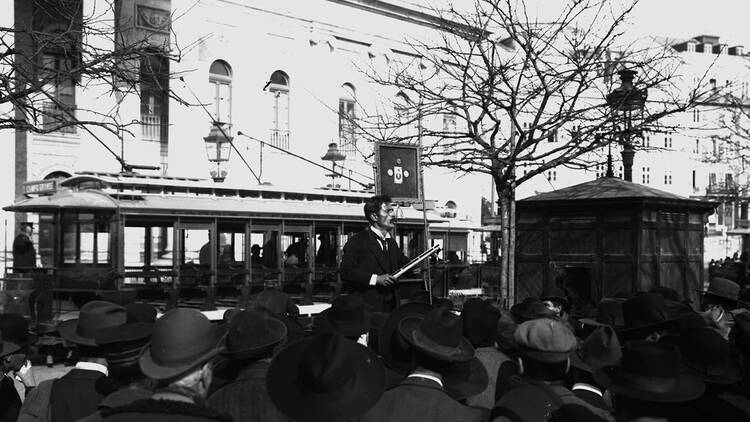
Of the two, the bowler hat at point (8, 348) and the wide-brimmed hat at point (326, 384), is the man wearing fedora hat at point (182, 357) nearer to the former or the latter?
the wide-brimmed hat at point (326, 384)

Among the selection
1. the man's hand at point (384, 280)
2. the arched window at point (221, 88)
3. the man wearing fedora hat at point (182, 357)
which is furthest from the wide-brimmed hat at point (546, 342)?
the arched window at point (221, 88)

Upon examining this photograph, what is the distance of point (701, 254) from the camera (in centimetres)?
1403

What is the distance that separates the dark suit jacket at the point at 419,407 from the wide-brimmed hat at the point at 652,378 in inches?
26.3

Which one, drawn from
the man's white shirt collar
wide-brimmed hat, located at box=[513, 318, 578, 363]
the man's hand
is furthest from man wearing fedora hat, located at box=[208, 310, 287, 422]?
the man's hand

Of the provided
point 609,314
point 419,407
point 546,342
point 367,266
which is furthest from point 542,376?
point 367,266

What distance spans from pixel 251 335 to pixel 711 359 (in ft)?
8.18

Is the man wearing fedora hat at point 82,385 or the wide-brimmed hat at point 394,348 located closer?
the man wearing fedora hat at point 82,385

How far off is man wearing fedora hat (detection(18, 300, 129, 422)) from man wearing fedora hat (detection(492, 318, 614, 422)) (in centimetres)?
214

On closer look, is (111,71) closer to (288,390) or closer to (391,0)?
(288,390)

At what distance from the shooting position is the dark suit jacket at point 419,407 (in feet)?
12.8

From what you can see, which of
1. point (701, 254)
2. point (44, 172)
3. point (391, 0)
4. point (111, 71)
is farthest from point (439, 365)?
point (391, 0)

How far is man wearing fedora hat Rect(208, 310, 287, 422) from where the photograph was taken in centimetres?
424

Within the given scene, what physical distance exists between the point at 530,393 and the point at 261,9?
32.7 meters

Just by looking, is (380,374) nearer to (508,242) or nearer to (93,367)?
(93,367)
